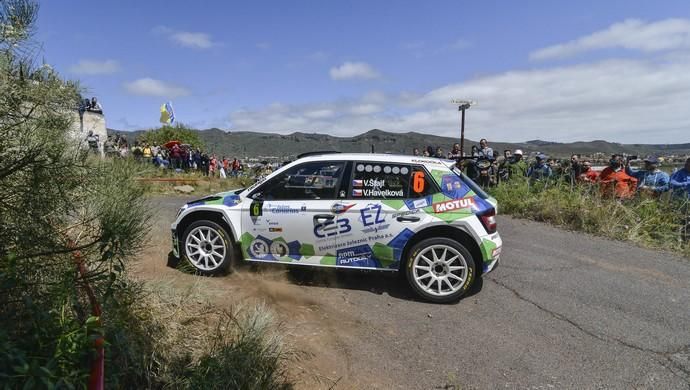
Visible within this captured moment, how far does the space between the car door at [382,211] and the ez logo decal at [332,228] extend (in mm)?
55

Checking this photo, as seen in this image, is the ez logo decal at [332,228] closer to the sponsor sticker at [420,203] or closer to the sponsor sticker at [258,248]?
the sponsor sticker at [258,248]

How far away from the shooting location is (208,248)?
548 cm

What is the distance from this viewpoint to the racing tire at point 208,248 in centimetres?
540

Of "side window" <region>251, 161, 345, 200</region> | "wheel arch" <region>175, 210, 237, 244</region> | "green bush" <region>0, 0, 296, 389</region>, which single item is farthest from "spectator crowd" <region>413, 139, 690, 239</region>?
"green bush" <region>0, 0, 296, 389</region>

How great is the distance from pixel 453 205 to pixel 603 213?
537cm

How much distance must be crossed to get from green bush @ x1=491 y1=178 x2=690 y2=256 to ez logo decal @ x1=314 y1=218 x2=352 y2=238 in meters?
5.99

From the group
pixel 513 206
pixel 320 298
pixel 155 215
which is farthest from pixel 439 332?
pixel 513 206

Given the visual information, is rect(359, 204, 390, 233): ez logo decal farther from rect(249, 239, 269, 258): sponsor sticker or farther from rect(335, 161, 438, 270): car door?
rect(249, 239, 269, 258): sponsor sticker

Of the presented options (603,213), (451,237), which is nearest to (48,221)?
(451,237)

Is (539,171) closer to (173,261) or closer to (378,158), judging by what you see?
(378,158)

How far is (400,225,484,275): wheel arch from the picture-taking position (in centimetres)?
499

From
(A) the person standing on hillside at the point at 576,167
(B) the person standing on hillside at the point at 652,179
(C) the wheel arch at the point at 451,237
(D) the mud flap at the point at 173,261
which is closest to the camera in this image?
(C) the wheel arch at the point at 451,237

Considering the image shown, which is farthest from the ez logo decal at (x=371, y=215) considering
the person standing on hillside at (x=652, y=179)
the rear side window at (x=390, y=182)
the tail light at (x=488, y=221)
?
the person standing on hillside at (x=652, y=179)

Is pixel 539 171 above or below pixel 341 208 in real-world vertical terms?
above
